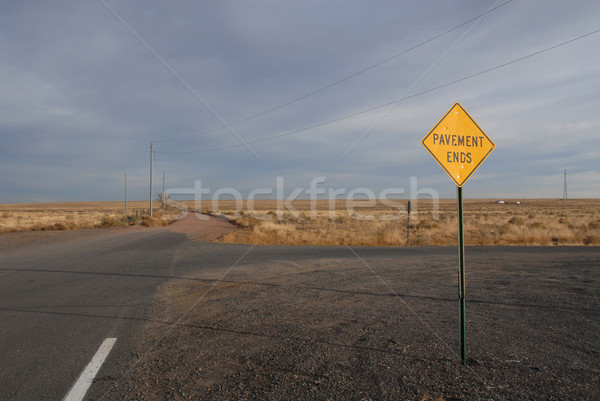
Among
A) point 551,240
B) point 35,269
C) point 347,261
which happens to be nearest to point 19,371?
point 35,269

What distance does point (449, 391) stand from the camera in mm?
3963

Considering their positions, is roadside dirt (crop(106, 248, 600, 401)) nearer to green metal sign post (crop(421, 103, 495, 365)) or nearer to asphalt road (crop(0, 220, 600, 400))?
asphalt road (crop(0, 220, 600, 400))

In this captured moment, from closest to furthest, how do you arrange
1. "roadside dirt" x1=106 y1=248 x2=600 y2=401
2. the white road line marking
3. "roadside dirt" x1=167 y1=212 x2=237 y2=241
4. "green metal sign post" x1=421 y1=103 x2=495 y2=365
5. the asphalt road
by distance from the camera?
the white road line marking, "roadside dirt" x1=106 y1=248 x2=600 y2=401, the asphalt road, "green metal sign post" x1=421 y1=103 x2=495 y2=365, "roadside dirt" x1=167 y1=212 x2=237 y2=241

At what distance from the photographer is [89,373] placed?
174 inches

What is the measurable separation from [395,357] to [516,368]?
50.5 inches

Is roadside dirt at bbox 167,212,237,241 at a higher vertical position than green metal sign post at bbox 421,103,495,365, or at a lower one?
lower

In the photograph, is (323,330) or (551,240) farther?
(551,240)

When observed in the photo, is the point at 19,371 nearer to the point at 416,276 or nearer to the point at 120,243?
the point at 416,276

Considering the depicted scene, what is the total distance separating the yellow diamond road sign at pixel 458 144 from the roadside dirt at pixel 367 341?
2.24 m

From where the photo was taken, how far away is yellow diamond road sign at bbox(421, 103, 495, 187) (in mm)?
5285

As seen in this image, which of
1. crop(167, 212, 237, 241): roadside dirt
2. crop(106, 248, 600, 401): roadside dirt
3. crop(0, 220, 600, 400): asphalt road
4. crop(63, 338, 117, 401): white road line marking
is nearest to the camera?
crop(63, 338, 117, 401): white road line marking

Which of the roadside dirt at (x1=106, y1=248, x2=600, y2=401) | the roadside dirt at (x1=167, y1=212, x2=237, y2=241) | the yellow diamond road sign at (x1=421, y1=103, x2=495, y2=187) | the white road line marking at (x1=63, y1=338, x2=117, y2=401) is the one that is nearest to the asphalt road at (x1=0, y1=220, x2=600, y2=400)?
the white road line marking at (x1=63, y1=338, x2=117, y2=401)

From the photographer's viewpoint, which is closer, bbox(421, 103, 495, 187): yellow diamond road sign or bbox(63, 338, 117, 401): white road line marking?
bbox(63, 338, 117, 401): white road line marking

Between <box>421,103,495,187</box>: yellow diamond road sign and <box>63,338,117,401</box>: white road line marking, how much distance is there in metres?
4.60
